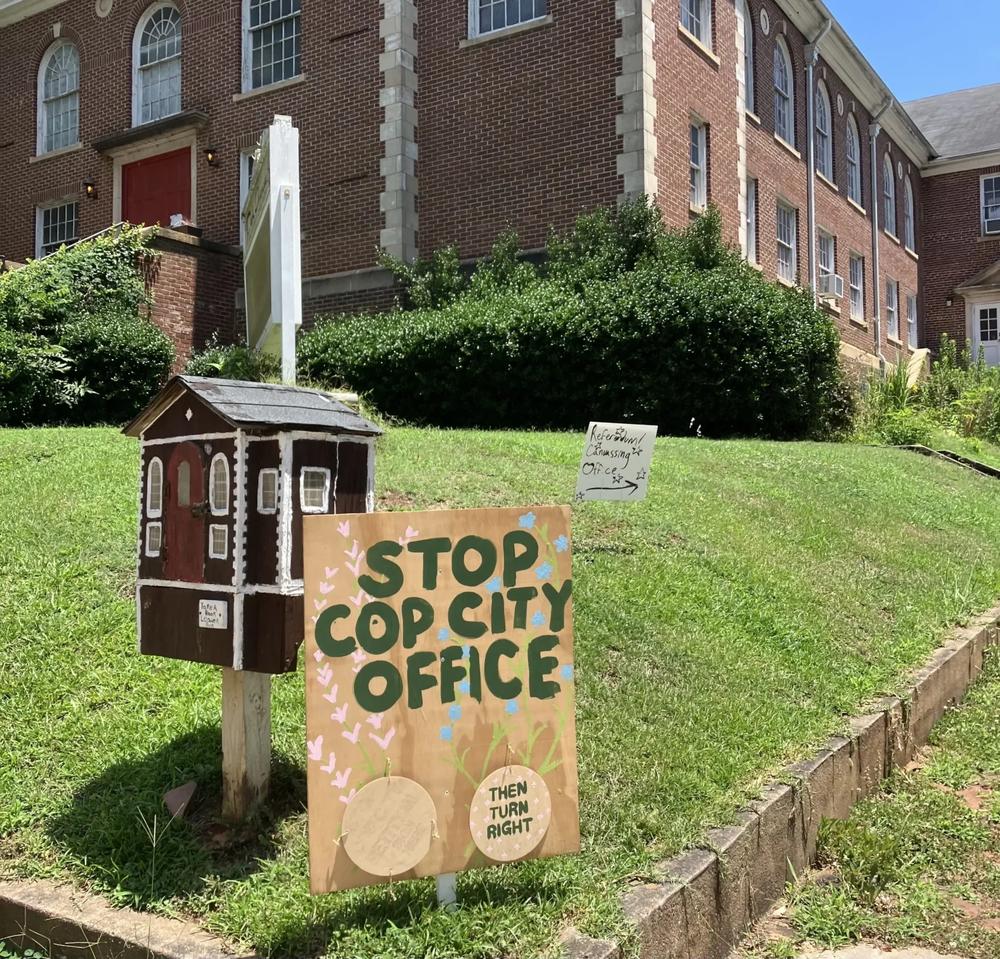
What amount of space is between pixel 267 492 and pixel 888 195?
28052 mm

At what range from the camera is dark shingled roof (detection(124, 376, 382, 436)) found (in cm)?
271

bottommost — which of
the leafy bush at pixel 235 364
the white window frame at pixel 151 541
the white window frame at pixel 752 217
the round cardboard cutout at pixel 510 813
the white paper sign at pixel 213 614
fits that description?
the round cardboard cutout at pixel 510 813

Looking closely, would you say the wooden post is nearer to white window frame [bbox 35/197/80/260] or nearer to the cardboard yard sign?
the cardboard yard sign

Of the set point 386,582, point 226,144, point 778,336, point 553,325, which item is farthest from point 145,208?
point 386,582

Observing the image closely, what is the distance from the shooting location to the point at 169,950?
2480 millimetres

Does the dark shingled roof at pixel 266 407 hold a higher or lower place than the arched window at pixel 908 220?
lower

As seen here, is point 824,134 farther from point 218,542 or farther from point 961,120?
point 218,542

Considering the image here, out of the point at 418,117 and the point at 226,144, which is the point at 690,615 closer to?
the point at 418,117

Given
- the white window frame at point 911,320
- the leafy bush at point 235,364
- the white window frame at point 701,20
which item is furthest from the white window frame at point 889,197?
the leafy bush at point 235,364

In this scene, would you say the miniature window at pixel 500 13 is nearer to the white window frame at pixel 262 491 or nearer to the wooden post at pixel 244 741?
the white window frame at pixel 262 491

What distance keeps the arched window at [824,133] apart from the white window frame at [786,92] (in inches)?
63.5

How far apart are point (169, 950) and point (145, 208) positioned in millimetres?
17858

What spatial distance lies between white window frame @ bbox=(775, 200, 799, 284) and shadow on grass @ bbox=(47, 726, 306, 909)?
1790 cm

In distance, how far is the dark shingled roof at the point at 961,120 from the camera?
1185 inches
